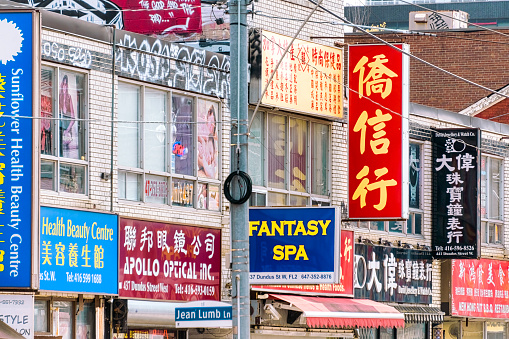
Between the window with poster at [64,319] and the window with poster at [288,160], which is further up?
the window with poster at [288,160]

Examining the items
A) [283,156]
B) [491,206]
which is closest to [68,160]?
[283,156]

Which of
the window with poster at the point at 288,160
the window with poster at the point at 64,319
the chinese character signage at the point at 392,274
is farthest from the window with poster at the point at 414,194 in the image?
the window with poster at the point at 64,319

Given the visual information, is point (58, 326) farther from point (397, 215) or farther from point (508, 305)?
point (508, 305)

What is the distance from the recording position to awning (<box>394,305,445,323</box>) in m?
27.5

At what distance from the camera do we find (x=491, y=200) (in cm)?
3152

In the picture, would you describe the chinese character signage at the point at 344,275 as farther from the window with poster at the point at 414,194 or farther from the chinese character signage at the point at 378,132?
the window with poster at the point at 414,194

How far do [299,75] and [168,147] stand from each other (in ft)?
13.8

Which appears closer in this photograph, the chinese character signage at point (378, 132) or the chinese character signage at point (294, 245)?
the chinese character signage at point (294, 245)

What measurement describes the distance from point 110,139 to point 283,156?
5488mm

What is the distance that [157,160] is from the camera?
21.4 metres

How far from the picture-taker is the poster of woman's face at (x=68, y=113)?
19.4m

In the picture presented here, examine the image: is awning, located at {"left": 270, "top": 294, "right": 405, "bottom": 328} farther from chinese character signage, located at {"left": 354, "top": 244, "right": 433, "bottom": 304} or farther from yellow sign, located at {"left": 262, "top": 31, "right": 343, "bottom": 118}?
yellow sign, located at {"left": 262, "top": 31, "right": 343, "bottom": 118}

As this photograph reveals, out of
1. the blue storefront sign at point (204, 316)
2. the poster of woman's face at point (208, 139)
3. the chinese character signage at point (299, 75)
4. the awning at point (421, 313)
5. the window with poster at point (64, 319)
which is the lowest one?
the awning at point (421, 313)

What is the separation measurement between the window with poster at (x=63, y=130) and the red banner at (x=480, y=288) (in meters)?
13.0
